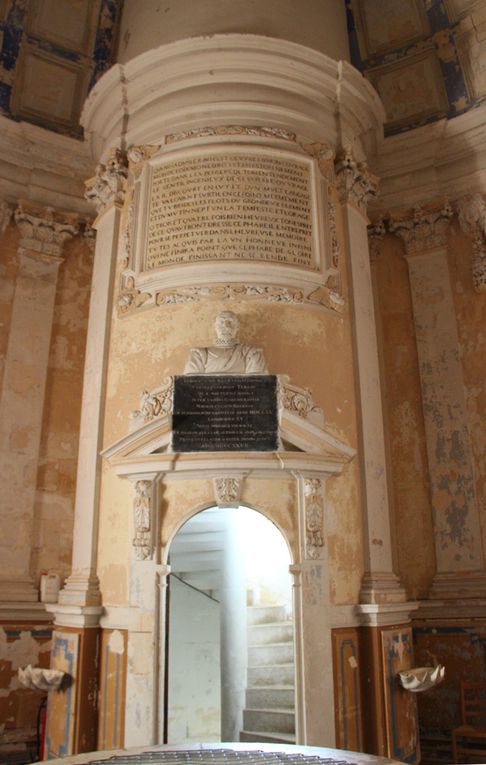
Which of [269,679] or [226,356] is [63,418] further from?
[269,679]

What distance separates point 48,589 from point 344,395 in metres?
4.18

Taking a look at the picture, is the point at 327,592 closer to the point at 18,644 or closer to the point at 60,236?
the point at 18,644

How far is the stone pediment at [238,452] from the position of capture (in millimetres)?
6531

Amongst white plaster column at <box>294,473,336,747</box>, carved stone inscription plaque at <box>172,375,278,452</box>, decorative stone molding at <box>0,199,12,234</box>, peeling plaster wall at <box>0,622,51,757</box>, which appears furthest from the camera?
decorative stone molding at <box>0,199,12,234</box>

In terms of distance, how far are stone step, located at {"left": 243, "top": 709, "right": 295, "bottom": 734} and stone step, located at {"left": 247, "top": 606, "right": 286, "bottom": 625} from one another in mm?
1208

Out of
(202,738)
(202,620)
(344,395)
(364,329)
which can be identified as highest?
(364,329)

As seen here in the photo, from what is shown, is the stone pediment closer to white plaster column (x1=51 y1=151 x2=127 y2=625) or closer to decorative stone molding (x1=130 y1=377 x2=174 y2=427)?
decorative stone molding (x1=130 y1=377 x2=174 y2=427)

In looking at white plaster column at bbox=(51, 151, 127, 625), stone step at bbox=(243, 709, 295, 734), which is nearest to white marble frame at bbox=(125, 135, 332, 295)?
white plaster column at bbox=(51, 151, 127, 625)

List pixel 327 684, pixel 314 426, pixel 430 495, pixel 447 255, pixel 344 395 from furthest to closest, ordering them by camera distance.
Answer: pixel 447 255
pixel 430 495
pixel 344 395
pixel 314 426
pixel 327 684

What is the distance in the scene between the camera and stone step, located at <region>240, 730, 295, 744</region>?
291 inches

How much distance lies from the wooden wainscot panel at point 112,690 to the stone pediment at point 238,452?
164 centimetres

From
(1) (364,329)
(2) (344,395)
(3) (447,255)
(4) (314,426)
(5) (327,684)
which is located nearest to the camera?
(5) (327,684)

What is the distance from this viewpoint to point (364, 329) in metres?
7.82

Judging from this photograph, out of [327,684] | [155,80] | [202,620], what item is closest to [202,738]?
[202,620]
